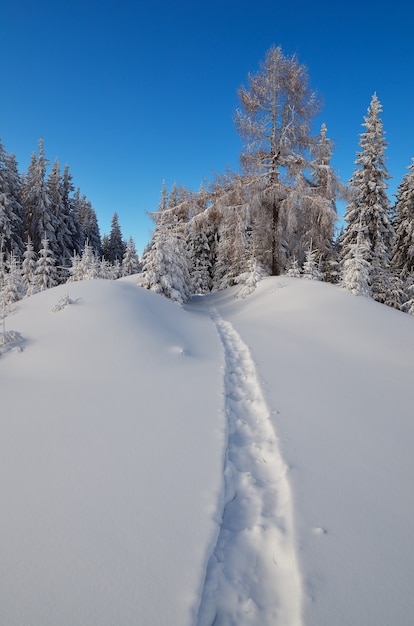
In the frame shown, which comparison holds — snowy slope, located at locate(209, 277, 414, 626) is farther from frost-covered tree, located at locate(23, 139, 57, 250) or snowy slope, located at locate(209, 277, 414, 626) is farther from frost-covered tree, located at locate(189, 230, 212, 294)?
frost-covered tree, located at locate(23, 139, 57, 250)

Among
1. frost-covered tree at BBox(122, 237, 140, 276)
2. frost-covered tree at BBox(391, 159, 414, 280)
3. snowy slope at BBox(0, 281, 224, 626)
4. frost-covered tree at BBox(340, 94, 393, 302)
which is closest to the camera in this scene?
snowy slope at BBox(0, 281, 224, 626)

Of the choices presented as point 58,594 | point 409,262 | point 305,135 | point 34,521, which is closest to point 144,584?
point 58,594

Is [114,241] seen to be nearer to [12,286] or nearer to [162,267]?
[12,286]

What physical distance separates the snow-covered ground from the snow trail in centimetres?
1

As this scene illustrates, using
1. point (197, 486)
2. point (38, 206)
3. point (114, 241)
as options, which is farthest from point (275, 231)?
point (114, 241)

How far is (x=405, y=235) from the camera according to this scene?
74.6ft

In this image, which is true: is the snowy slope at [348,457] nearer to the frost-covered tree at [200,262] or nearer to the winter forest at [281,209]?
the winter forest at [281,209]

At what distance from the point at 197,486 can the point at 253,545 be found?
27.4 inches

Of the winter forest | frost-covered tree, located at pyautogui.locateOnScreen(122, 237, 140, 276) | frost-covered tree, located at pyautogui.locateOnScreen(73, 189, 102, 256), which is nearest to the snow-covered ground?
the winter forest

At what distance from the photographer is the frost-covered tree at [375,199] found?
18906mm

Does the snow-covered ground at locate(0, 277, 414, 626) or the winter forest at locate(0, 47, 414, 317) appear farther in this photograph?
the winter forest at locate(0, 47, 414, 317)

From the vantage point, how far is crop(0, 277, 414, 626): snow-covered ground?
1.91 metres

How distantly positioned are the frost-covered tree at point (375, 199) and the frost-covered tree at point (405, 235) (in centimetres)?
320

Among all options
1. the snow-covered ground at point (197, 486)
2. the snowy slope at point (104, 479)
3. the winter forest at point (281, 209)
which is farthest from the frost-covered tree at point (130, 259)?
the snowy slope at point (104, 479)
